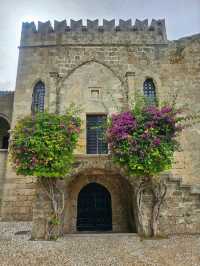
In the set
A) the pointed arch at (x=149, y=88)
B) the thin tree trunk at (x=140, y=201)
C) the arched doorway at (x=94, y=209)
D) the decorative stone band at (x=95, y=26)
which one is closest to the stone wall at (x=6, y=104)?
the decorative stone band at (x=95, y=26)

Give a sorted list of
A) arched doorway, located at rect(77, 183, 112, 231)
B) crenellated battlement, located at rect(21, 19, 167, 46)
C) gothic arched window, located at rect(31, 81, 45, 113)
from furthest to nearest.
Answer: crenellated battlement, located at rect(21, 19, 167, 46), gothic arched window, located at rect(31, 81, 45, 113), arched doorway, located at rect(77, 183, 112, 231)

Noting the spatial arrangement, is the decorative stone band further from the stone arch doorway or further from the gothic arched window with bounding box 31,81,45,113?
the stone arch doorway

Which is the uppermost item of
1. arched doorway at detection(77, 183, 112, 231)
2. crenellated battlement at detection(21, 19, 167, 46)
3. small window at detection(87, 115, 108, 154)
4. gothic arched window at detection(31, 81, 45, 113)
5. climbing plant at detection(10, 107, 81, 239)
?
crenellated battlement at detection(21, 19, 167, 46)

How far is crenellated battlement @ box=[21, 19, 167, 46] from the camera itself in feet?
43.2

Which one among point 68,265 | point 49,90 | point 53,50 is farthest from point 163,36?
point 68,265

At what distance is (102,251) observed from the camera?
5227 millimetres

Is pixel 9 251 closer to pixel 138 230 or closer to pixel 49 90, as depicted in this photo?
pixel 138 230

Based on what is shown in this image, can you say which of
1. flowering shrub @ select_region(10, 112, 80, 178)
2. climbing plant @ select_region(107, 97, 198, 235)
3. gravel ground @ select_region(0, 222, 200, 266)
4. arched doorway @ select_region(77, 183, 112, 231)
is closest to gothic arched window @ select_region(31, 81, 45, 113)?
flowering shrub @ select_region(10, 112, 80, 178)

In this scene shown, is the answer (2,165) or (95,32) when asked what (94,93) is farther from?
(2,165)

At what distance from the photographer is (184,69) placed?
504 inches

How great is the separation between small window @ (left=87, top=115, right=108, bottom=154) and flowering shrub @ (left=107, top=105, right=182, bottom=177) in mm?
3976

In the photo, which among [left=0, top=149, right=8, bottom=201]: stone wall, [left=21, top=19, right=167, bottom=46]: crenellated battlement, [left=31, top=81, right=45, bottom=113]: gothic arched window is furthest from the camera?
[left=21, top=19, right=167, bottom=46]: crenellated battlement

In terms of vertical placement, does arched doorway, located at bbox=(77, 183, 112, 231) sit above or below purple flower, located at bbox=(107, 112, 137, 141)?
below

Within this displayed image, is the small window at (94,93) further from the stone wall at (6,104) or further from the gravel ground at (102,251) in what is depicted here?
the gravel ground at (102,251)
